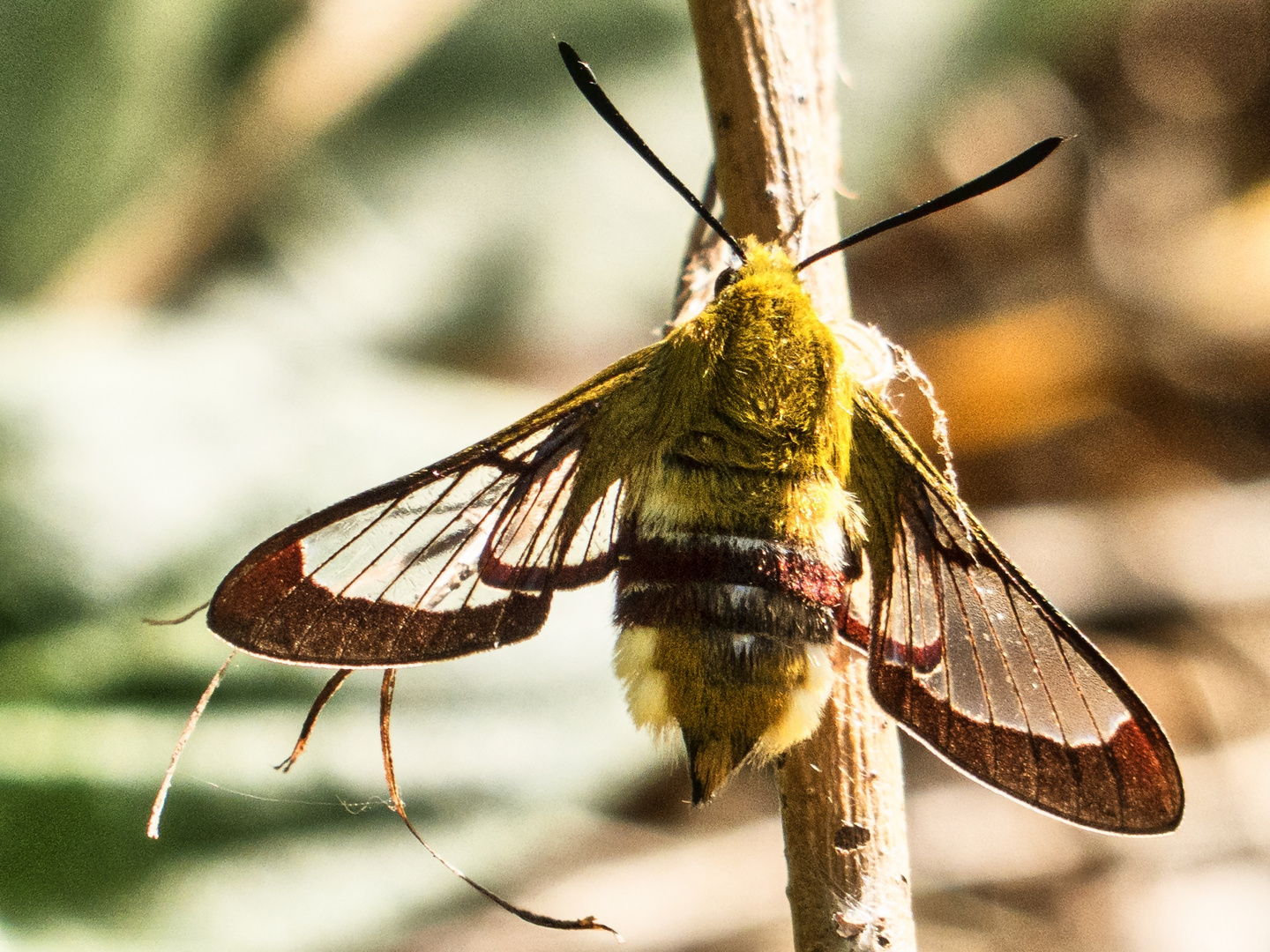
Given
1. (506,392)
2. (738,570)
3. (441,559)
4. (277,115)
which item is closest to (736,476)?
(738,570)

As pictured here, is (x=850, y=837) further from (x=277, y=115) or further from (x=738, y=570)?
(x=277, y=115)

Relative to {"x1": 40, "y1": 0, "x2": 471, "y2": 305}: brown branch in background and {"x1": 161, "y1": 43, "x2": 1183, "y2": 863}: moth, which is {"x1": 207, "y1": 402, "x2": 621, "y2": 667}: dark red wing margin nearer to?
{"x1": 161, "y1": 43, "x2": 1183, "y2": 863}: moth

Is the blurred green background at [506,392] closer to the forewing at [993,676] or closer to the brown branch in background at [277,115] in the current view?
the brown branch in background at [277,115]

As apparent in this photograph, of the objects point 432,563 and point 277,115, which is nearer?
point 432,563

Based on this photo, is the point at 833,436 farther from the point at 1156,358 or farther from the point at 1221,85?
the point at 1221,85

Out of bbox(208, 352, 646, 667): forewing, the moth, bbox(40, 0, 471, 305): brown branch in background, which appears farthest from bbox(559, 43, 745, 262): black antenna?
bbox(40, 0, 471, 305): brown branch in background

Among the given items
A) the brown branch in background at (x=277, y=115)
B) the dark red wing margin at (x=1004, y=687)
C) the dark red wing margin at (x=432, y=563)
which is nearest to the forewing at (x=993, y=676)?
the dark red wing margin at (x=1004, y=687)

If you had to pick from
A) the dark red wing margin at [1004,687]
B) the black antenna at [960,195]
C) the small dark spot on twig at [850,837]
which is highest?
the black antenna at [960,195]

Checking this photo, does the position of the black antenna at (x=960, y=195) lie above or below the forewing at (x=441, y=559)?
above
